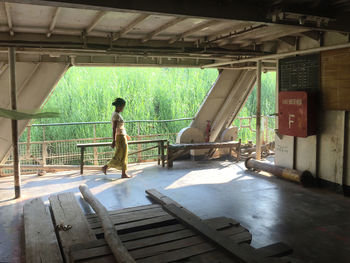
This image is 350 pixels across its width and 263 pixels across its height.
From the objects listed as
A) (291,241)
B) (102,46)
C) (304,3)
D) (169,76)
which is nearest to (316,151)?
(291,241)

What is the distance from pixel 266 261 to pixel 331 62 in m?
5.18

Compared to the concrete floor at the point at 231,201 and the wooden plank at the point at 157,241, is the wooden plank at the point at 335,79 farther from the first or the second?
the wooden plank at the point at 157,241

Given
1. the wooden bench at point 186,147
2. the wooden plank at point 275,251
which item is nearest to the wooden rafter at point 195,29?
the wooden bench at point 186,147

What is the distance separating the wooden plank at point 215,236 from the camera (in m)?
3.88

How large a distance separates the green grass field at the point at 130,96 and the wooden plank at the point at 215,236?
1179 centimetres

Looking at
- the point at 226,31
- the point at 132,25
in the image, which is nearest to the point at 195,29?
the point at 226,31

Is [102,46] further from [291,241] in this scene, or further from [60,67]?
[291,241]

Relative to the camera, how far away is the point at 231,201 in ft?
22.5

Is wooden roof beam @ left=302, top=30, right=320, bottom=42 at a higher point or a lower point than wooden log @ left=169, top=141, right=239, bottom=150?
higher

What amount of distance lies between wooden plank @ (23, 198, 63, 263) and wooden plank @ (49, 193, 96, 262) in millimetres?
99

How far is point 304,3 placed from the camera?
15.6ft

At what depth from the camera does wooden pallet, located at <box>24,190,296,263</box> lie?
4074 mm

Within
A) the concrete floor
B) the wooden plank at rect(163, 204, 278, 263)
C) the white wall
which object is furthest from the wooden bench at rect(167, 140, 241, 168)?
the wooden plank at rect(163, 204, 278, 263)

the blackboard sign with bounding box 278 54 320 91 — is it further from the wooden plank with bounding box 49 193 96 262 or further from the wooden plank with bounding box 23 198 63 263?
the wooden plank with bounding box 23 198 63 263
